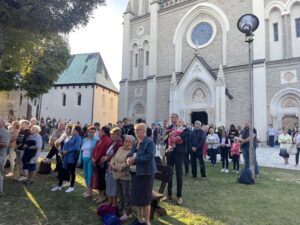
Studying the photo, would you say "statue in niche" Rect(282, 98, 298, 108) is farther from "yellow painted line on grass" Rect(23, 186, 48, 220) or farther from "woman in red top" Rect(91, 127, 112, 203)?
"yellow painted line on grass" Rect(23, 186, 48, 220)

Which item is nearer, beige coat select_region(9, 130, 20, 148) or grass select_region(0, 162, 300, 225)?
grass select_region(0, 162, 300, 225)

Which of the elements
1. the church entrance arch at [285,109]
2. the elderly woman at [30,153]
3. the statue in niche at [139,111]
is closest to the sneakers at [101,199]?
the elderly woman at [30,153]

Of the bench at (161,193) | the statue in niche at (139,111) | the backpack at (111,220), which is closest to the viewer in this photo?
the backpack at (111,220)

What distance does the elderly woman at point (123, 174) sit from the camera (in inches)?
200

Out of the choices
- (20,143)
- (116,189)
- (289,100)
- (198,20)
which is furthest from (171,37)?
(116,189)

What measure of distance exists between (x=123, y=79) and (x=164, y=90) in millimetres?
5434

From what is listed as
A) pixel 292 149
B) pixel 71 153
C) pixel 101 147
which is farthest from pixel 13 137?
pixel 292 149

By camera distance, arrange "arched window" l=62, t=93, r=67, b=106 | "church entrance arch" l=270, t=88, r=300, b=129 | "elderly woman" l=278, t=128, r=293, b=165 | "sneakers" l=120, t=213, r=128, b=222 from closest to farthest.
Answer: "sneakers" l=120, t=213, r=128, b=222, "elderly woman" l=278, t=128, r=293, b=165, "church entrance arch" l=270, t=88, r=300, b=129, "arched window" l=62, t=93, r=67, b=106

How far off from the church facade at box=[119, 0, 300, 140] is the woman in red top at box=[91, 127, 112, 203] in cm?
1599

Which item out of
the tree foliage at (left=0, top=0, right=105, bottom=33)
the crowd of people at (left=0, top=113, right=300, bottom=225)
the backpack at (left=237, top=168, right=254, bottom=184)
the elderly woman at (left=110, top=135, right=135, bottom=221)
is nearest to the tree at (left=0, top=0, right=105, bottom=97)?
the tree foliage at (left=0, top=0, right=105, bottom=33)

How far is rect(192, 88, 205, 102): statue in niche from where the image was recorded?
900 inches

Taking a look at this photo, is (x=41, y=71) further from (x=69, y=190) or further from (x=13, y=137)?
(x=69, y=190)

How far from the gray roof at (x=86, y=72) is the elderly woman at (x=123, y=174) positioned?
34036 mm

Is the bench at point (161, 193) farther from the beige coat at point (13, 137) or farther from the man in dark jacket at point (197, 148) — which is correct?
the beige coat at point (13, 137)
